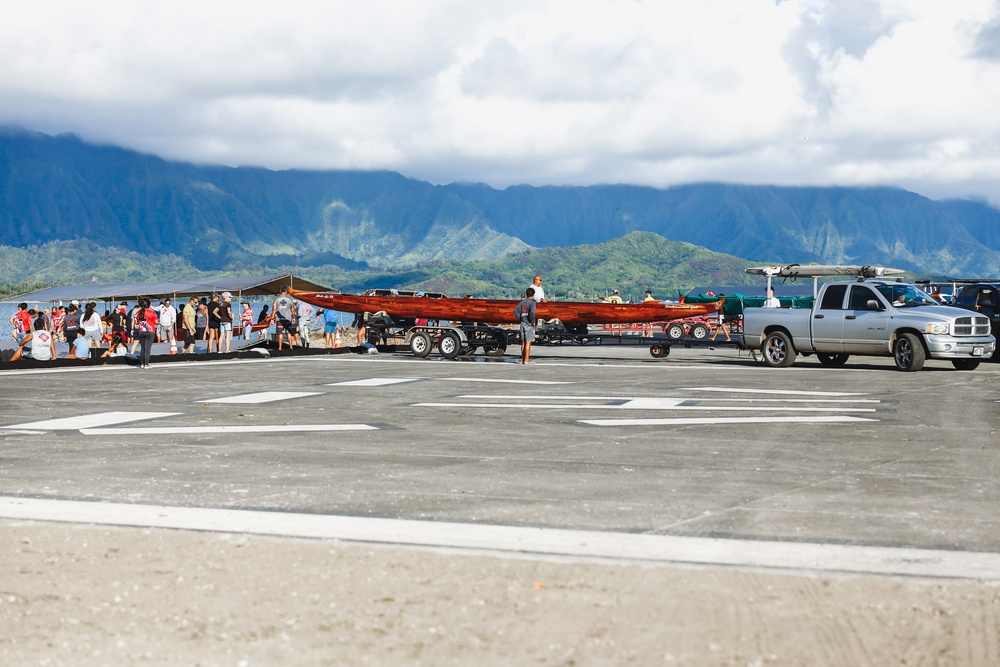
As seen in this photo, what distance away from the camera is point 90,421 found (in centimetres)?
1343

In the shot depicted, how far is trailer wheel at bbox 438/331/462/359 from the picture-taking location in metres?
29.6

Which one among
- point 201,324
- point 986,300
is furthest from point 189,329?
point 986,300

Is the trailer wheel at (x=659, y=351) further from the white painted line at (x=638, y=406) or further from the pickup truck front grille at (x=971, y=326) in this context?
the white painted line at (x=638, y=406)

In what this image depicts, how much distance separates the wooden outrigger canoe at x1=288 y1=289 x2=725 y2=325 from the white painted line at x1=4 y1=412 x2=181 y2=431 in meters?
16.8

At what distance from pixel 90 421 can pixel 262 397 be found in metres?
3.73

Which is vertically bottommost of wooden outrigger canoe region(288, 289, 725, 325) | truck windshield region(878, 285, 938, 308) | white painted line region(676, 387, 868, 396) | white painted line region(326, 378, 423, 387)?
white painted line region(326, 378, 423, 387)

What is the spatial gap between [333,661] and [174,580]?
1.48 m

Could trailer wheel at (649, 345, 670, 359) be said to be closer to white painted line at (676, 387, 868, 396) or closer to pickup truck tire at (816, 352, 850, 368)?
pickup truck tire at (816, 352, 850, 368)

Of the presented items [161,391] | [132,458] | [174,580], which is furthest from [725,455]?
[161,391]

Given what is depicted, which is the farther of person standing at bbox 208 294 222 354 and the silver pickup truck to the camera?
person standing at bbox 208 294 222 354

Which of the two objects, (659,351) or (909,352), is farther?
(659,351)

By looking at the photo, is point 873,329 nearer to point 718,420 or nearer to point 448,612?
point 718,420

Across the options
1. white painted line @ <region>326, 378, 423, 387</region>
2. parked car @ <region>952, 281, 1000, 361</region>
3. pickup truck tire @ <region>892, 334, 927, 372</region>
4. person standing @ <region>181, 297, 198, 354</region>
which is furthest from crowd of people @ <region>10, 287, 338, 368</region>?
parked car @ <region>952, 281, 1000, 361</region>

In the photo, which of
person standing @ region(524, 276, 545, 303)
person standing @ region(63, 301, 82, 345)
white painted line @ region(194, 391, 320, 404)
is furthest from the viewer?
person standing @ region(63, 301, 82, 345)
